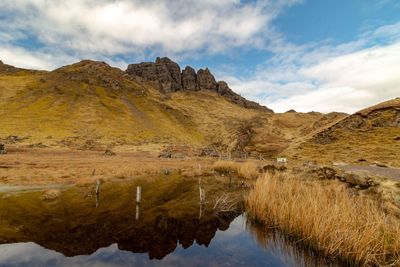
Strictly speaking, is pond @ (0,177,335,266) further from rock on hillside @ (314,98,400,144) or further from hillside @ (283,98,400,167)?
rock on hillside @ (314,98,400,144)

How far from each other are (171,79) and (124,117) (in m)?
80.3

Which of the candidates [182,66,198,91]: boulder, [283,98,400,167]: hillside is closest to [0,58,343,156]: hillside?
[182,66,198,91]: boulder

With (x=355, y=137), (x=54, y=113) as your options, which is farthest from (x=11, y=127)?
(x=355, y=137)

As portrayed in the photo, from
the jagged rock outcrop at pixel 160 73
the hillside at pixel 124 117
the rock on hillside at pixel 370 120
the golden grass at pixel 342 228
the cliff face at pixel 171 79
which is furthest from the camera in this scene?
the cliff face at pixel 171 79

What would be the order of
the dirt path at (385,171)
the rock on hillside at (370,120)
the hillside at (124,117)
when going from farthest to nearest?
the hillside at (124,117)
the rock on hillside at (370,120)
the dirt path at (385,171)

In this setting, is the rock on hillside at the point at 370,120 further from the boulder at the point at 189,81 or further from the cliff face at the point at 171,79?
the boulder at the point at 189,81

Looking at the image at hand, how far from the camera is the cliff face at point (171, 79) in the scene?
7328 inches

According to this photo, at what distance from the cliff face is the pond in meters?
167

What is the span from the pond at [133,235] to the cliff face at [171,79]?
547 ft

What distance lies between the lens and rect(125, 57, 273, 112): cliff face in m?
186

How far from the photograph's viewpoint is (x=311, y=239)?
10.4m

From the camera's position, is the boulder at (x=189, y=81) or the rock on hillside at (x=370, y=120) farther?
the boulder at (x=189, y=81)

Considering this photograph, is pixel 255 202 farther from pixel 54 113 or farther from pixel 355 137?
pixel 54 113

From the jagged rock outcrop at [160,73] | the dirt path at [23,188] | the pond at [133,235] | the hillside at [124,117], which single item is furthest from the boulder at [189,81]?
the pond at [133,235]
